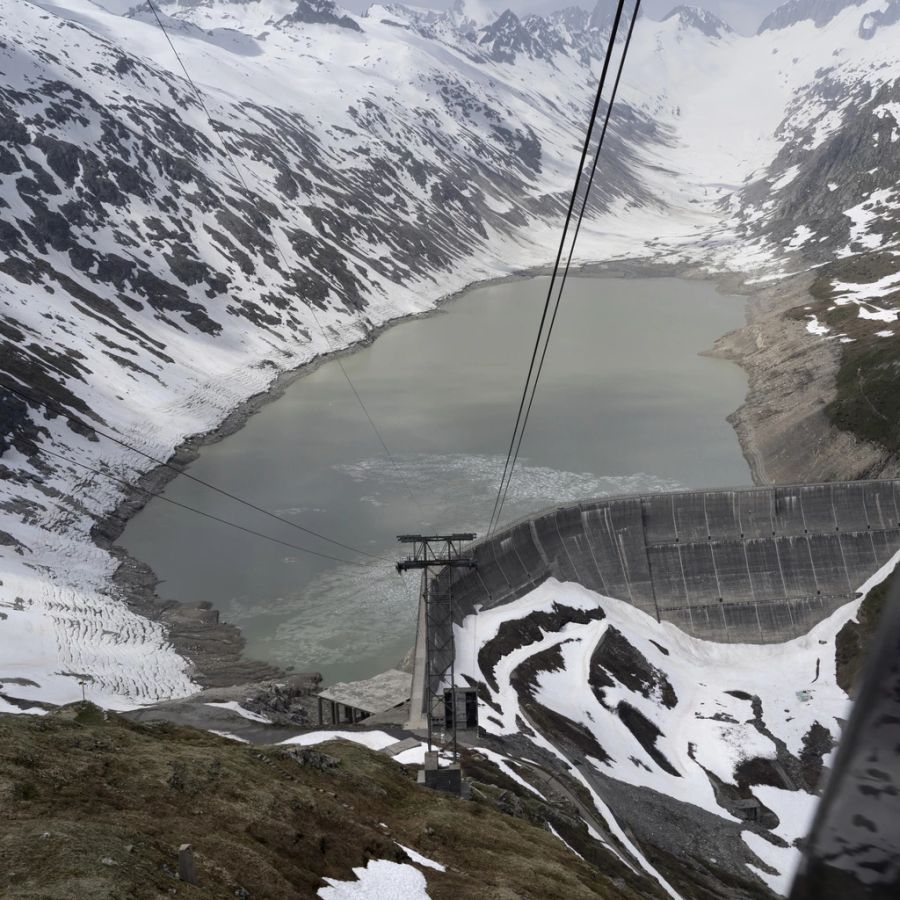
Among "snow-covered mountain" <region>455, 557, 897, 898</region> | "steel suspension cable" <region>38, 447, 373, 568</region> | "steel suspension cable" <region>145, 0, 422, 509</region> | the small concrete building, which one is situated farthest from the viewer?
"steel suspension cable" <region>145, 0, 422, 509</region>

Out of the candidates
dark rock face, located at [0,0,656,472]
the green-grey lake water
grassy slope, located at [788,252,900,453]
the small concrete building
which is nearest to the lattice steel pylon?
the small concrete building

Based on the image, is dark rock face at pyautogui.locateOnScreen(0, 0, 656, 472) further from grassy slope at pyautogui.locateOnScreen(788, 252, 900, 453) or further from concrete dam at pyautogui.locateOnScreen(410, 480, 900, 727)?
grassy slope at pyautogui.locateOnScreen(788, 252, 900, 453)

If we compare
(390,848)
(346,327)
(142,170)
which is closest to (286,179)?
(142,170)

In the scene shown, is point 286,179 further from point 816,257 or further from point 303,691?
point 303,691

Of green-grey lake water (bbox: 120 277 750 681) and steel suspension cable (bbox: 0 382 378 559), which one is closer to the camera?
green-grey lake water (bbox: 120 277 750 681)

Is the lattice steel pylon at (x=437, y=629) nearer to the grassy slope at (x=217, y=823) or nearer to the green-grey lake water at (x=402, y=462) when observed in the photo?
the grassy slope at (x=217, y=823)

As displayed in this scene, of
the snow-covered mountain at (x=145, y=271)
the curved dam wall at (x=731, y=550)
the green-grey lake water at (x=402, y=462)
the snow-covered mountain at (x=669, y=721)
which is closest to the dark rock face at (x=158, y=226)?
the snow-covered mountain at (x=145, y=271)

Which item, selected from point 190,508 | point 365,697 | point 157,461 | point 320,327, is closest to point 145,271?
point 320,327
